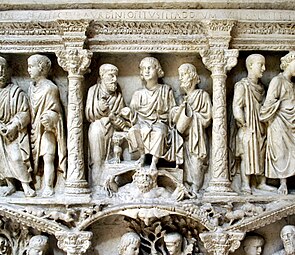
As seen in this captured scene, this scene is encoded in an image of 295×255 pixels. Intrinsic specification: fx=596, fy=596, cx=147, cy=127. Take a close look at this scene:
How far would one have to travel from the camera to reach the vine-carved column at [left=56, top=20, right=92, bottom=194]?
597cm

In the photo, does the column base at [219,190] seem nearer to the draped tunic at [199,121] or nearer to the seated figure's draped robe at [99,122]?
the draped tunic at [199,121]

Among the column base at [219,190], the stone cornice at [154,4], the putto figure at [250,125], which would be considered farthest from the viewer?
the stone cornice at [154,4]

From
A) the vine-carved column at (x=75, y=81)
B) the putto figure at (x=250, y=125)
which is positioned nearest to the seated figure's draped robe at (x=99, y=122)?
the vine-carved column at (x=75, y=81)

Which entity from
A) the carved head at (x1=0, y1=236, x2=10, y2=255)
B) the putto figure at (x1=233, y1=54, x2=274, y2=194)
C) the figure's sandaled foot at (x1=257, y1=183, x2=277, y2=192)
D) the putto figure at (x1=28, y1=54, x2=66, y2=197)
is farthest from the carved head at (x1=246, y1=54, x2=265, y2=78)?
the carved head at (x1=0, y1=236, x2=10, y2=255)

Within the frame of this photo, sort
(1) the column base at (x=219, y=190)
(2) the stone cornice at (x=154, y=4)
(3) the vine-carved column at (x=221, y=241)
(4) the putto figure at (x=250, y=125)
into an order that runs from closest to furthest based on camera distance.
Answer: (3) the vine-carved column at (x=221, y=241) → (1) the column base at (x=219, y=190) → (4) the putto figure at (x=250, y=125) → (2) the stone cornice at (x=154, y=4)

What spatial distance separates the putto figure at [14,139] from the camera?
6012 mm

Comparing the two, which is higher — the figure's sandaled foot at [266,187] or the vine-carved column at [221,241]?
the figure's sandaled foot at [266,187]

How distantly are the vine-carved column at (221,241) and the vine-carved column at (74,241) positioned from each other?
44.3 inches

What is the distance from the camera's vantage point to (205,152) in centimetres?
602

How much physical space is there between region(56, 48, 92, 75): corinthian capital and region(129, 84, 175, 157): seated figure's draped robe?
61 cm

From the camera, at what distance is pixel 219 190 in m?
5.89

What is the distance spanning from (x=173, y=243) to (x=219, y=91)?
158 centimetres

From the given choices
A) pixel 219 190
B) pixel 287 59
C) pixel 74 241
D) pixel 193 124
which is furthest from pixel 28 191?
pixel 287 59

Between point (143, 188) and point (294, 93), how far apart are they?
1.82 metres
